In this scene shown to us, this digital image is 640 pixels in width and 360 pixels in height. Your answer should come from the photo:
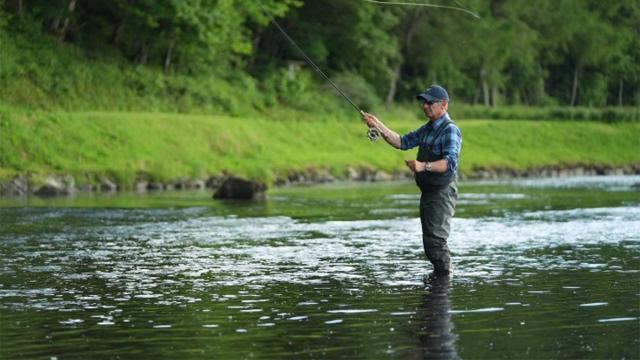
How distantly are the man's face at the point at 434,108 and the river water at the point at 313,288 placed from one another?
2002 mm

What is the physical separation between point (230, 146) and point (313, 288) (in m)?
45.6

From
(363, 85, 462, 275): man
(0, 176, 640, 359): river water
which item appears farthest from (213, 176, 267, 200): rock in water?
(363, 85, 462, 275): man

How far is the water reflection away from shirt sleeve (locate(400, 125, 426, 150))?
1.65 m

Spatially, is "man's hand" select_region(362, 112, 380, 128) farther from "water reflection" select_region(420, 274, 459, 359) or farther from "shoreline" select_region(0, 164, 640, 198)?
"shoreline" select_region(0, 164, 640, 198)

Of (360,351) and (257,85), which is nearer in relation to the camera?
(360,351)

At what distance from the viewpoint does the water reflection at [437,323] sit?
39.5 feet

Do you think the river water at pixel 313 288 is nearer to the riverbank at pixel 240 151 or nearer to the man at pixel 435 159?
the man at pixel 435 159

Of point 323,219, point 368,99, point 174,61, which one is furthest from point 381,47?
point 323,219

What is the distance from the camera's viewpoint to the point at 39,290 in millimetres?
17078

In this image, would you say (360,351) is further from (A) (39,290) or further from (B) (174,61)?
(B) (174,61)

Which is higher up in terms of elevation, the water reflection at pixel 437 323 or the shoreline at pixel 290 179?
the shoreline at pixel 290 179

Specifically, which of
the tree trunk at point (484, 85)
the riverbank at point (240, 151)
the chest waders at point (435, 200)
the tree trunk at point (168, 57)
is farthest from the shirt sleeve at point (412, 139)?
the tree trunk at point (484, 85)

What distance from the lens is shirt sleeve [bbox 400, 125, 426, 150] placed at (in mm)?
17562

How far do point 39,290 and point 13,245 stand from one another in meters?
7.56
